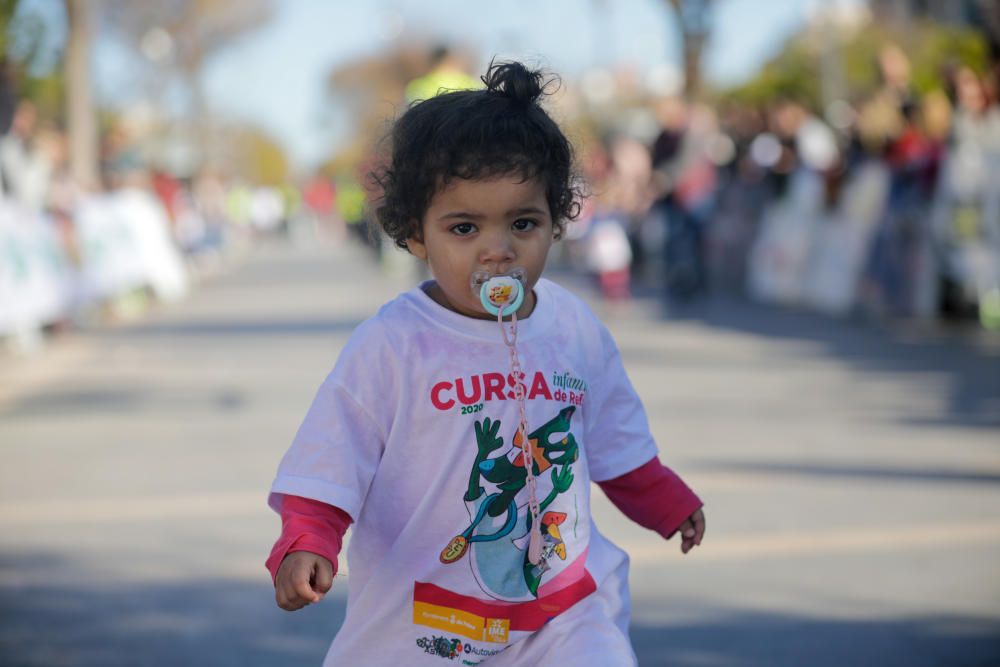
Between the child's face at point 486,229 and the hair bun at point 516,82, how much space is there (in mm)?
214

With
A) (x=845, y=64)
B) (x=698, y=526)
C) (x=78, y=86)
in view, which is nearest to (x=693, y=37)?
(x=78, y=86)

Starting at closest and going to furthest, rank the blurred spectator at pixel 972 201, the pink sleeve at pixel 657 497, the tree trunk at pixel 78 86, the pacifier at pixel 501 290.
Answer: the pacifier at pixel 501 290, the pink sleeve at pixel 657 497, the blurred spectator at pixel 972 201, the tree trunk at pixel 78 86

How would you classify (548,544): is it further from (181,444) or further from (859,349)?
(859,349)

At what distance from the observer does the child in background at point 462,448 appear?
312 centimetres

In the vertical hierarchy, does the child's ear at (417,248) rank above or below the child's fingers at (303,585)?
above

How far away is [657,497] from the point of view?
3.50 m

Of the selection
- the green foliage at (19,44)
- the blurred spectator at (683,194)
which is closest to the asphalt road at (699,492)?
the blurred spectator at (683,194)

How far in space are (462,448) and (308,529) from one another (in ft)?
1.06

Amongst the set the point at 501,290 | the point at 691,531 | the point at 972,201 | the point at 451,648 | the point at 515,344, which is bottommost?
the point at 972,201

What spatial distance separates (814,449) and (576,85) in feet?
184

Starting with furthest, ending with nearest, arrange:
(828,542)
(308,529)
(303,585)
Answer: (828,542) → (308,529) → (303,585)

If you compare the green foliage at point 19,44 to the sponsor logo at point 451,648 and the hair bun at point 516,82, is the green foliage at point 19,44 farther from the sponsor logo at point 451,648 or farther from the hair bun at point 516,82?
the sponsor logo at point 451,648

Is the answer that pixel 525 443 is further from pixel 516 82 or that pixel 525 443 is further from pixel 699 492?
pixel 699 492

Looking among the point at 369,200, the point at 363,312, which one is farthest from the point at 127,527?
the point at 363,312
